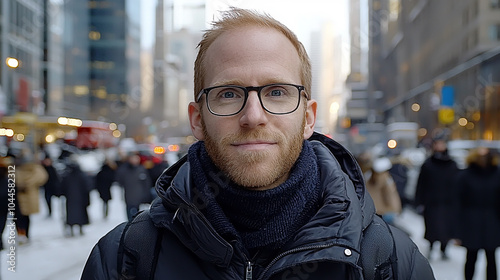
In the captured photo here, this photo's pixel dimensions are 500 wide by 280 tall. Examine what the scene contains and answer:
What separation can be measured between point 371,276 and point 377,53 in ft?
315

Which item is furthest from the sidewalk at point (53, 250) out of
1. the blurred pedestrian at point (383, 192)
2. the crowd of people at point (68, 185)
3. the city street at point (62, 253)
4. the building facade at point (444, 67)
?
the building facade at point (444, 67)

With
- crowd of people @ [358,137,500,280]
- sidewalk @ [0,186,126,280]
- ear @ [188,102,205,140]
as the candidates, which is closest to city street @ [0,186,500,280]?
sidewalk @ [0,186,126,280]

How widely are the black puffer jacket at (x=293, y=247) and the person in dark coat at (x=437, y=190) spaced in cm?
635

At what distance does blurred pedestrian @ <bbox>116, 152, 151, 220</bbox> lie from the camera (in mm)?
9891

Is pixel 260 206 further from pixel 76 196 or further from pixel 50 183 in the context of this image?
pixel 50 183

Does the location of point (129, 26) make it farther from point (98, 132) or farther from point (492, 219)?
point (492, 219)

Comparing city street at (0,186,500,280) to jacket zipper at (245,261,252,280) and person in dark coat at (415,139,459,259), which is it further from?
jacket zipper at (245,261,252,280)

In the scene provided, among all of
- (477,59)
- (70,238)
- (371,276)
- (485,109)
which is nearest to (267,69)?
(371,276)

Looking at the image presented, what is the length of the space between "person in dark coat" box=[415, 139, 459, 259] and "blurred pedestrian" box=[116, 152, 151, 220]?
5.44 metres

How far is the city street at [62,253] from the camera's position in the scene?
7.01 m

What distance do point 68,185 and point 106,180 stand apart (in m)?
1.54

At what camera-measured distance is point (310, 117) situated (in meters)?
1.79

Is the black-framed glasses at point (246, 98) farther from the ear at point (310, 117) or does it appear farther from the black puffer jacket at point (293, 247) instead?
the black puffer jacket at point (293, 247)

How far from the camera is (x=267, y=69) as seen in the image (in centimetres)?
156
